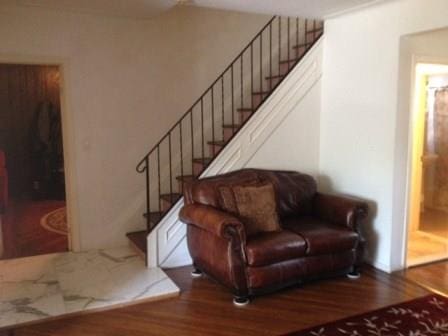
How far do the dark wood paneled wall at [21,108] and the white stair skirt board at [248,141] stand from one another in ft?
13.3

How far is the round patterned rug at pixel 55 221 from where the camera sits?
5.46 metres

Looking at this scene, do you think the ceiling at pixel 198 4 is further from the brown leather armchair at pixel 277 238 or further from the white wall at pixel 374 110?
the brown leather armchair at pixel 277 238

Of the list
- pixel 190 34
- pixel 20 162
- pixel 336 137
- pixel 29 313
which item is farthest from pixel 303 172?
pixel 20 162

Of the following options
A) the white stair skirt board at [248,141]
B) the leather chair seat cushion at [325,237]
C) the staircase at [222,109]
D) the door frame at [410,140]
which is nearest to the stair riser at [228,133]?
the staircase at [222,109]

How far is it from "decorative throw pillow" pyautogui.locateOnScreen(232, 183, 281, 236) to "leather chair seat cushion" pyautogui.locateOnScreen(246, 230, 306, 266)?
104mm

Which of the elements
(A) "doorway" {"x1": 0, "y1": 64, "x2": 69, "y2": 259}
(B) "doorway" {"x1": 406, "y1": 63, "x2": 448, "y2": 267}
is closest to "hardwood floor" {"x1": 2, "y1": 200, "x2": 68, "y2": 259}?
(A) "doorway" {"x1": 0, "y1": 64, "x2": 69, "y2": 259}

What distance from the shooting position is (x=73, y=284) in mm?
3686

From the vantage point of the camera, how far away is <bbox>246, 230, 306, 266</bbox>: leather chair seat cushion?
10.8ft

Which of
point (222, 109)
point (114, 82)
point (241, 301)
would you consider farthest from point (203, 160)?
point (241, 301)

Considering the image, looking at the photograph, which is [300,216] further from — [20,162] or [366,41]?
[20,162]

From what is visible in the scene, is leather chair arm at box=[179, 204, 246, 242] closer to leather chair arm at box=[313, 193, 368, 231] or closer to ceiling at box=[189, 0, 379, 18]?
leather chair arm at box=[313, 193, 368, 231]

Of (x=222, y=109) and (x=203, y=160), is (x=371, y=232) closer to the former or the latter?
(x=203, y=160)

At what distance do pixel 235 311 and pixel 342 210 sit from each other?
138 centimetres

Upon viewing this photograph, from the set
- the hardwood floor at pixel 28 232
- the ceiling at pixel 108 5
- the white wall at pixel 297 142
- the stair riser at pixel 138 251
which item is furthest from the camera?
the hardwood floor at pixel 28 232
